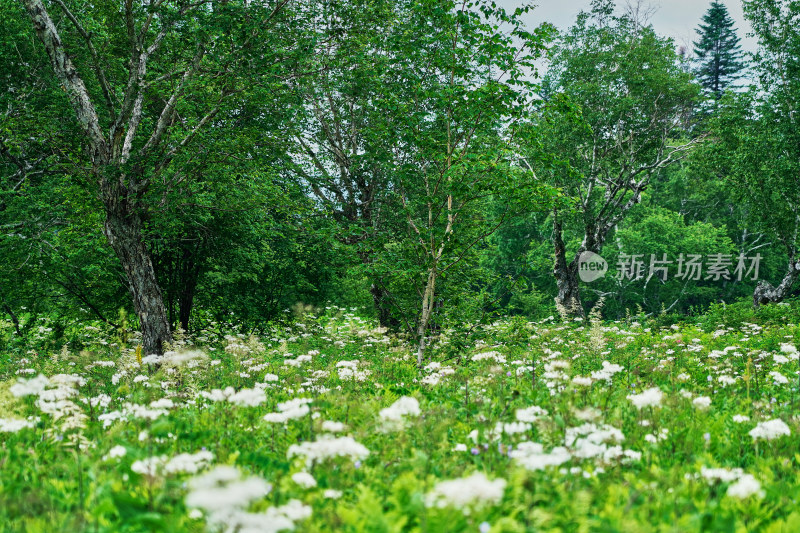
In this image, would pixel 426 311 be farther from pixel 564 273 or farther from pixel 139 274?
pixel 564 273

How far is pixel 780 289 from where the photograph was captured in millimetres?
20828

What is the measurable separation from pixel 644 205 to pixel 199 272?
3593 cm

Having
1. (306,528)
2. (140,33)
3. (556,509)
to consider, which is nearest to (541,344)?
(556,509)

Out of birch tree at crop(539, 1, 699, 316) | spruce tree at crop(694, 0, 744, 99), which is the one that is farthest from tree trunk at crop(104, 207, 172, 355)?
spruce tree at crop(694, 0, 744, 99)

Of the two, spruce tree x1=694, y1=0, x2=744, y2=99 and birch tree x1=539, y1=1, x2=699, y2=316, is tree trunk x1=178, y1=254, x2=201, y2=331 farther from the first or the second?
spruce tree x1=694, y1=0, x2=744, y2=99

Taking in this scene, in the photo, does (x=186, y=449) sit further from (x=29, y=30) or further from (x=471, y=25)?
(x=29, y=30)

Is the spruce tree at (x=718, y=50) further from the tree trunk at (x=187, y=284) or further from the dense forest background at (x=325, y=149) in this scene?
the tree trunk at (x=187, y=284)

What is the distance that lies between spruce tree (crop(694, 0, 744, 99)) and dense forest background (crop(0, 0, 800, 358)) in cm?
3481

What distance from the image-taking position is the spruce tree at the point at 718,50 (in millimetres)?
53938

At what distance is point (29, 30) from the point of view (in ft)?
48.6

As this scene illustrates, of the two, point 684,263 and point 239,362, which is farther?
point 684,263

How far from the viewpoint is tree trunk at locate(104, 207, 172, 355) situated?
9.46m

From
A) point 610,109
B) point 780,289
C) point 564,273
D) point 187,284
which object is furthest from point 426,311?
point 780,289

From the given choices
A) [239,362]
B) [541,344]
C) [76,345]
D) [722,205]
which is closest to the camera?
[239,362]
